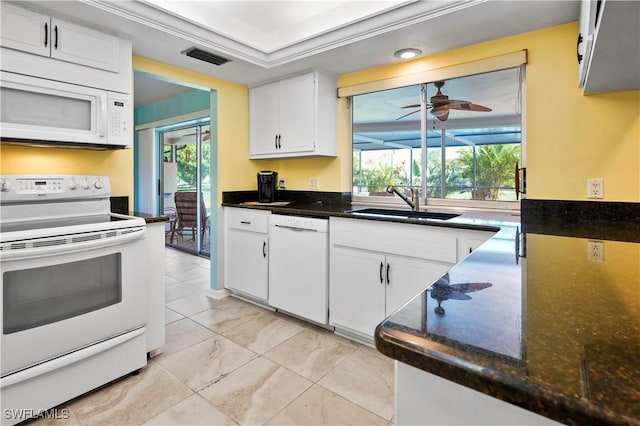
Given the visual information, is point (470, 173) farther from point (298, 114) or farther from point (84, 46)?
point (84, 46)

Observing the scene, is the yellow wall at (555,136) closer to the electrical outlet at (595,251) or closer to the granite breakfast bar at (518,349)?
the electrical outlet at (595,251)

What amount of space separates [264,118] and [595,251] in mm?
2874

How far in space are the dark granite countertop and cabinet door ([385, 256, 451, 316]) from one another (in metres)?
1.08

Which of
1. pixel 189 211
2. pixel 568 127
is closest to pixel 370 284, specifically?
pixel 568 127

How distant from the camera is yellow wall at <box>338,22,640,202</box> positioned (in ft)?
6.19

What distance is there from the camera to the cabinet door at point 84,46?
2.01m

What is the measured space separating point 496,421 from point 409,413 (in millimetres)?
126

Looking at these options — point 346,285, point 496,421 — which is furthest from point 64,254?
point 496,421

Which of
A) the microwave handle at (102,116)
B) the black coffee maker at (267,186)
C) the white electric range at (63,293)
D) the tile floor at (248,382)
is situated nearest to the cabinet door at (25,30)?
the microwave handle at (102,116)

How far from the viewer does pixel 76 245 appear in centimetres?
167

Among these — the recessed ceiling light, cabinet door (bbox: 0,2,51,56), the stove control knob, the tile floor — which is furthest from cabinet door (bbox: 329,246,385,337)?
cabinet door (bbox: 0,2,51,56)

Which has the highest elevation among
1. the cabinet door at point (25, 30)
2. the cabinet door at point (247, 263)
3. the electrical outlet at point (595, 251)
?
the cabinet door at point (25, 30)

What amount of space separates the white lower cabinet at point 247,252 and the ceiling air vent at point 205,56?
1262 millimetres

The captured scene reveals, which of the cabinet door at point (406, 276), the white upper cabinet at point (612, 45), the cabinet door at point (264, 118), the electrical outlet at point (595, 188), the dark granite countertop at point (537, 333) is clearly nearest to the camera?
the dark granite countertop at point (537, 333)
